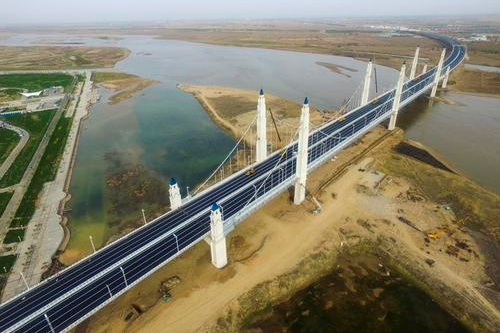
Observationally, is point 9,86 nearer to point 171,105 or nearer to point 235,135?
point 171,105

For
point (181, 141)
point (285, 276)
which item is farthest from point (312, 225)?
point (181, 141)

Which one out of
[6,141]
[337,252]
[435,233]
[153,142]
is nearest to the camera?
[337,252]

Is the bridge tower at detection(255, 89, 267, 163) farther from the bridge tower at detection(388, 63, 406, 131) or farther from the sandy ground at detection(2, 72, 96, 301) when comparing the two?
the bridge tower at detection(388, 63, 406, 131)

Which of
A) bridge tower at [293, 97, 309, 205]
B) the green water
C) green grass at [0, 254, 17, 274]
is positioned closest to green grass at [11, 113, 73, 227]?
the green water

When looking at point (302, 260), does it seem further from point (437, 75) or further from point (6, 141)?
point (437, 75)

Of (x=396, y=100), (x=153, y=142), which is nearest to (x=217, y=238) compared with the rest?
(x=153, y=142)

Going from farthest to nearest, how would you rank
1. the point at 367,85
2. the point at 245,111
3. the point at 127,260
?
the point at 245,111 → the point at 367,85 → the point at 127,260
